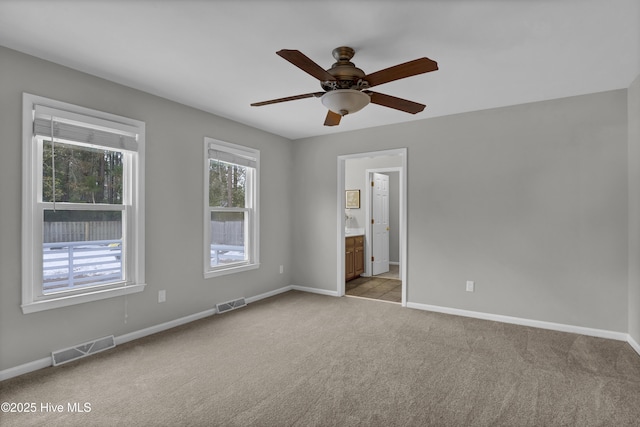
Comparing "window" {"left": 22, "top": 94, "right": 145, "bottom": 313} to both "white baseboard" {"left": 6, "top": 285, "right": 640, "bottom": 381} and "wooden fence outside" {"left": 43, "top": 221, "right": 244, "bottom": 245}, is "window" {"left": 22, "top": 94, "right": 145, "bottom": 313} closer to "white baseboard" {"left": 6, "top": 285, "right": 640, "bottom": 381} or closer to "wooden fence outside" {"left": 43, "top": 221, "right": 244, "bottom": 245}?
"wooden fence outside" {"left": 43, "top": 221, "right": 244, "bottom": 245}

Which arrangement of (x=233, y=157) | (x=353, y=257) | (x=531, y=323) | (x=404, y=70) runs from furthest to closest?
(x=353, y=257), (x=233, y=157), (x=531, y=323), (x=404, y=70)

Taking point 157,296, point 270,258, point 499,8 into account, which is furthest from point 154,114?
point 499,8

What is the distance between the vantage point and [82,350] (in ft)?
9.43

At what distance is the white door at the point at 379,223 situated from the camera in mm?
6730

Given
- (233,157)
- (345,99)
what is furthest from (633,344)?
(233,157)

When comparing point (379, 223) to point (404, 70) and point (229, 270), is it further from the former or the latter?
point (404, 70)

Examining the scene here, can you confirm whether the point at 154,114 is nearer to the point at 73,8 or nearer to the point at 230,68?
the point at 230,68

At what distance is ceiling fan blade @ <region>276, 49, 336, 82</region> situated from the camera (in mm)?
1899

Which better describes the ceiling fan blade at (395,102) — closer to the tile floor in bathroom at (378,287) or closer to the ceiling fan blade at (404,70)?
the ceiling fan blade at (404,70)

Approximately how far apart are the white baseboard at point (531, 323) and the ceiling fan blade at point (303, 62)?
3225 mm

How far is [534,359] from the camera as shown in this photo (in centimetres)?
288

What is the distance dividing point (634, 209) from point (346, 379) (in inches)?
123

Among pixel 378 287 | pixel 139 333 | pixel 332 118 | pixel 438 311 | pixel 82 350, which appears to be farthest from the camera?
pixel 378 287

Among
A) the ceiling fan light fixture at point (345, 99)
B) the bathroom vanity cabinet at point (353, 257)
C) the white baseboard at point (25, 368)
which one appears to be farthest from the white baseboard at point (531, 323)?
the white baseboard at point (25, 368)
